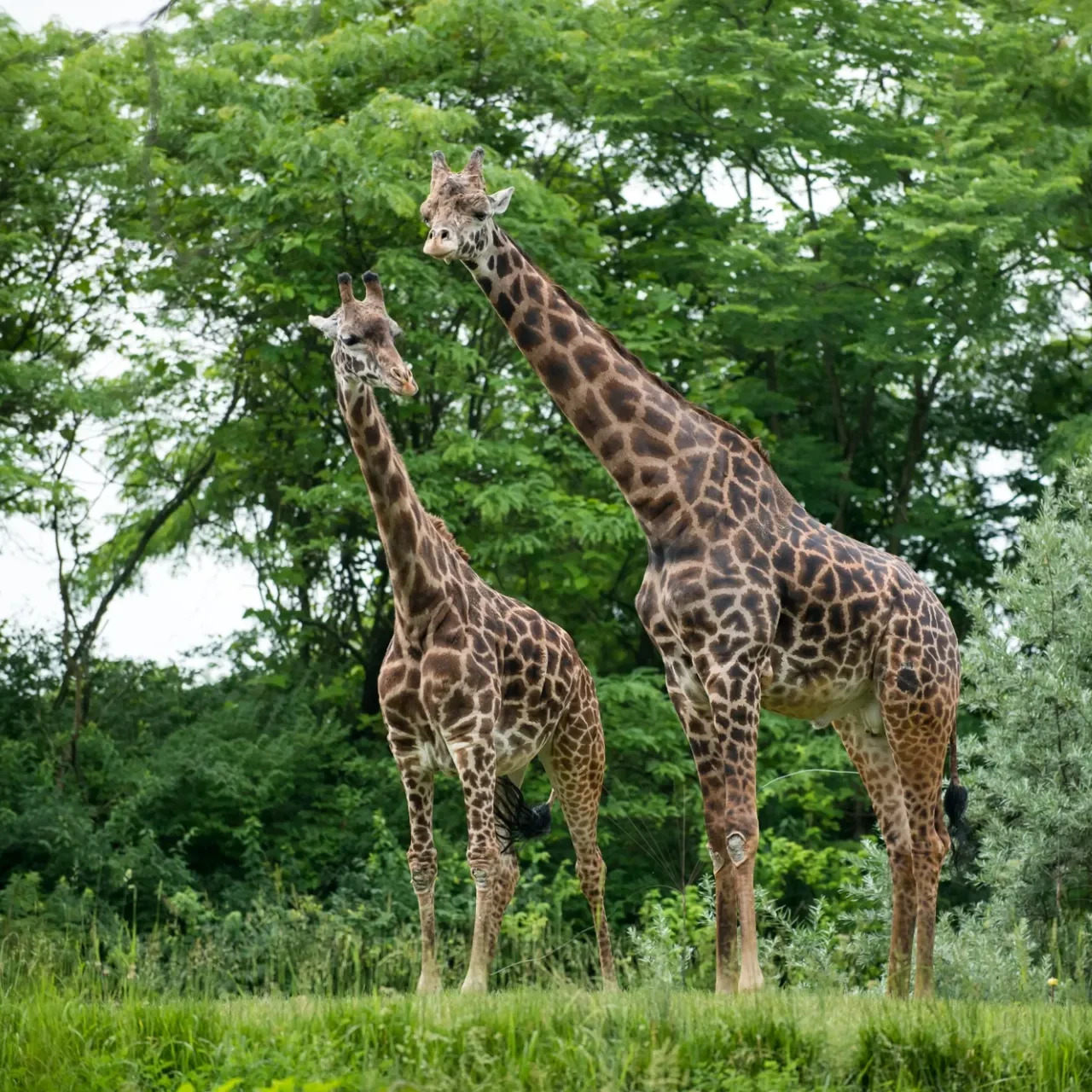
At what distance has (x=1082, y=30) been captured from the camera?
58.1 ft

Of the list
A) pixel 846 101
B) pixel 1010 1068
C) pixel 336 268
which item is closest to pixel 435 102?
pixel 336 268

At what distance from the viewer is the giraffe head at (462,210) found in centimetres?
723

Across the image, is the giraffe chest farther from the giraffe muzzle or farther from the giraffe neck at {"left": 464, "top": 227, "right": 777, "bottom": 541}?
the giraffe muzzle

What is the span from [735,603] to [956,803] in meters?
2.04

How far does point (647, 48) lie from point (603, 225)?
2.11m

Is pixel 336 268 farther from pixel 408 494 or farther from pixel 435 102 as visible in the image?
pixel 408 494

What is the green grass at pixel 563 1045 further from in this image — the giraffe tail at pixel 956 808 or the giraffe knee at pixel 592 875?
the giraffe knee at pixel 592 875

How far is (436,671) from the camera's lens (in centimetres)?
779

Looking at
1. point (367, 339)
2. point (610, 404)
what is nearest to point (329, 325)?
point (367, 339)

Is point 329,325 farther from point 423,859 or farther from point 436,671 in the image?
point 423,859

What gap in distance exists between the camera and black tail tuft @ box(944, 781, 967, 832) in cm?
827

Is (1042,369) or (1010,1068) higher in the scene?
(1042,369)

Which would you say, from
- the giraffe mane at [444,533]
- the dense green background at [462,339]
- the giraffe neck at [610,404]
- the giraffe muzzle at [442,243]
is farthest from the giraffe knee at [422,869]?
the dense green background at [462,339]

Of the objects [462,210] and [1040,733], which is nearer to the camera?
[462,210]
